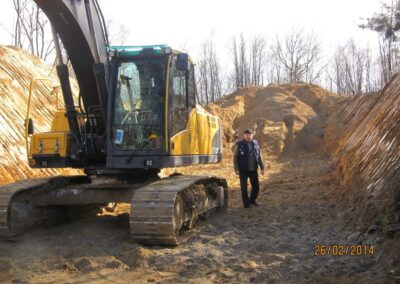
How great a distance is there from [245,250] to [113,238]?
204cm

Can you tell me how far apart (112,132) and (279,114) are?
885 inches

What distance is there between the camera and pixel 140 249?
6328 mm

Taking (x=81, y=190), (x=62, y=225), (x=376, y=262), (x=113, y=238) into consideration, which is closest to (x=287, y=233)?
(x=376, y=262)

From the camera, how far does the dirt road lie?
538 centimetres

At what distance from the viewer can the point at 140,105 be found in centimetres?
734

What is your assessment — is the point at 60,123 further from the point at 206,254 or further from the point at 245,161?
the point at 206,254

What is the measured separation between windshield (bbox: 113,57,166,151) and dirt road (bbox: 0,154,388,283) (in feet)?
4.81

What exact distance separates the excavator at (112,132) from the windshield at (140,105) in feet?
0.05

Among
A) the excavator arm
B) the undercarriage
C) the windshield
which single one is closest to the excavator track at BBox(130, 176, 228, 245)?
the undercarriage

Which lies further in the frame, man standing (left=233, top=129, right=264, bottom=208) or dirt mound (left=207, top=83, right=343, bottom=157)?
dirt mound (left=207, top=83, right=343, bottom=157)

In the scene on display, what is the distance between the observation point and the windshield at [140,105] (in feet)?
23.8
